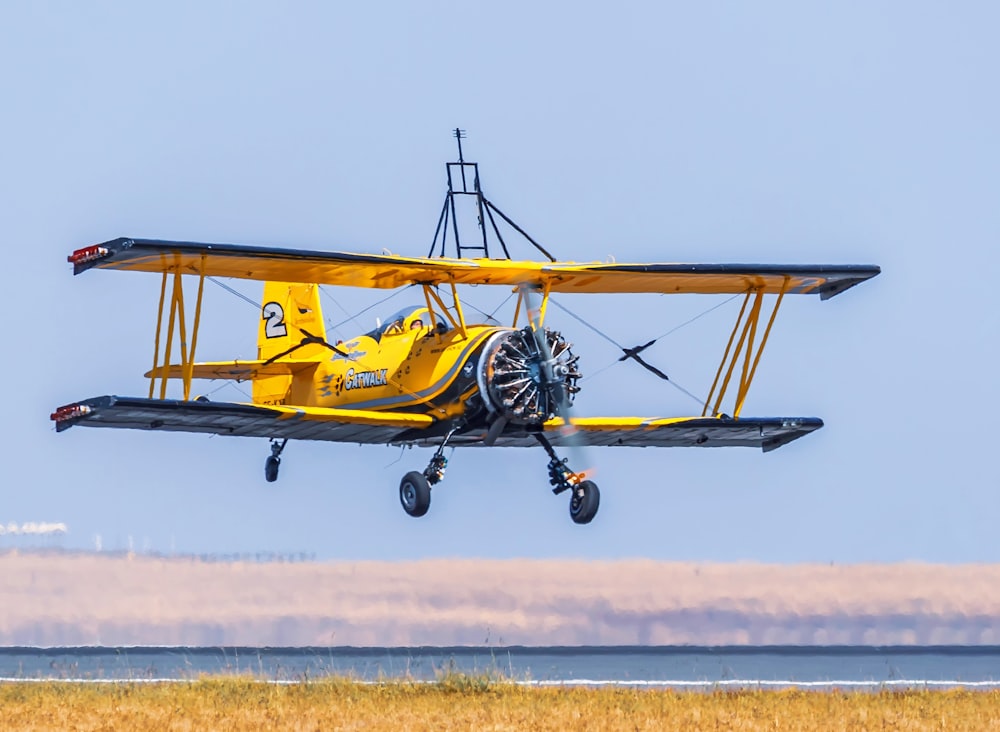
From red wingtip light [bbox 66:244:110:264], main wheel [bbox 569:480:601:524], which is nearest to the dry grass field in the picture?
main wheel [bbox 569:480:601:524]

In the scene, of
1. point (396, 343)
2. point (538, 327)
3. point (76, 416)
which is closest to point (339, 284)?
point (396, 343)

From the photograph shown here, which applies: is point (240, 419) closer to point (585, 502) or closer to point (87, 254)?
point (87, 254)

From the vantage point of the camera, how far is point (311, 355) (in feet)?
118

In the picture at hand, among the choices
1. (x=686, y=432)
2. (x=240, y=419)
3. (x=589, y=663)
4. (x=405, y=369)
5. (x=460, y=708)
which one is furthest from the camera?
(x=589, y=663)

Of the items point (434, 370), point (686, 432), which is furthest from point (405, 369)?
point (686, 432)

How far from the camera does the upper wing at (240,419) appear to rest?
2880 cm

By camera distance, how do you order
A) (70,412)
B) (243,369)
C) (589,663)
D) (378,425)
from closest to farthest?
(70,412), (378,425), (243,369), (589,663)

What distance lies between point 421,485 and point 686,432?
Answer: 6.79 meters

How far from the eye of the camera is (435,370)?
31.9 m

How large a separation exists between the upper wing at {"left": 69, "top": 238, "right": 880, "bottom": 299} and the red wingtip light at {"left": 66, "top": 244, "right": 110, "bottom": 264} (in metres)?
0.02

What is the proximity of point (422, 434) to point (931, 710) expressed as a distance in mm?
10282

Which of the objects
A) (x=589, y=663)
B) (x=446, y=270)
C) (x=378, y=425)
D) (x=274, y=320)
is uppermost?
(x=446, y=270)

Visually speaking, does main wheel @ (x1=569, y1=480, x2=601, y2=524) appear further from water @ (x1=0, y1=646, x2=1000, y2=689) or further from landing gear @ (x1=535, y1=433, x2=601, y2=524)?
water @ (x1=0, y1=646, x2=1000, y2=689)

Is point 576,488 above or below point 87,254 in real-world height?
below
